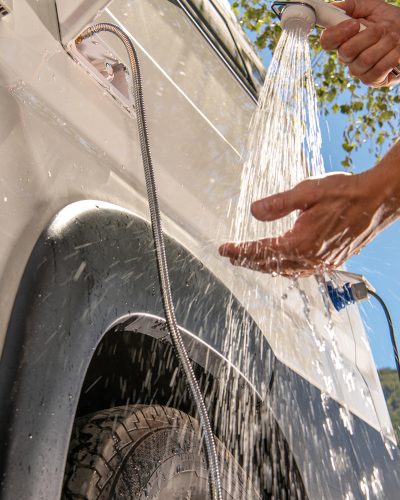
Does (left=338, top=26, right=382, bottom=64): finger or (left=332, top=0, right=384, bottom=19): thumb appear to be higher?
(left=332, top=0, right=384, bottom=19): thumb

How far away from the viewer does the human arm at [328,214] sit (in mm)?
1647

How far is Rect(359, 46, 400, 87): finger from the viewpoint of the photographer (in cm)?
219

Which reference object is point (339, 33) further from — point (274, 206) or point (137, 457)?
point (137, 457)

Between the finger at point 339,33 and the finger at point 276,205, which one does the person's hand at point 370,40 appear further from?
the finger at point 276,205

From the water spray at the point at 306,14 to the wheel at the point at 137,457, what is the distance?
1.23m

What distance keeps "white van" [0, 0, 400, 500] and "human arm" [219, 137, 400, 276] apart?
0.09 m

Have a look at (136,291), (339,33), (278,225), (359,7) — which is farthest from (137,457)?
(359,7)

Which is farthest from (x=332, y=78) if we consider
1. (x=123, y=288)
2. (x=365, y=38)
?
(x=123, y=288)

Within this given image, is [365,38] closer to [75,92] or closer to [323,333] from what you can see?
[323,333]

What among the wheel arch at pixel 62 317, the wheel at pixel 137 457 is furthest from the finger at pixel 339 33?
the wheel at pixel 137 457

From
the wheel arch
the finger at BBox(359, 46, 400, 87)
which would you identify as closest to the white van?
the wheel arch

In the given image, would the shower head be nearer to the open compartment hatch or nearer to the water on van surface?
the water on van surface

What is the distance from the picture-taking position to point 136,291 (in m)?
1.18

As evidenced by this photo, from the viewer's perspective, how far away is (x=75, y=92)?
3.88 ft
